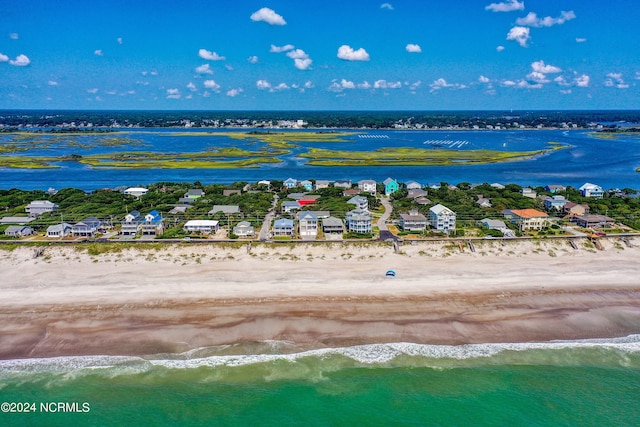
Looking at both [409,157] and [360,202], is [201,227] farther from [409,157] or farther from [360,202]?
[409,157]

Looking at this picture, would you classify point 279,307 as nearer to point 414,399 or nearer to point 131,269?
point 414,399

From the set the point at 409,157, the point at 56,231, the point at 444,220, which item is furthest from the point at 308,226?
the point at 409,157

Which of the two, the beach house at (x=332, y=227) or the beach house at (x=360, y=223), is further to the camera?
the beach house at (x=332, y=227)

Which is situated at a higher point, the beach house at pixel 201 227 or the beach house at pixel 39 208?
the beach house at pixel 39 208

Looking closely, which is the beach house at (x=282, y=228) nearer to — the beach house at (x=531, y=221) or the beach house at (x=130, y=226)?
the beach house at (x=130, y=226)

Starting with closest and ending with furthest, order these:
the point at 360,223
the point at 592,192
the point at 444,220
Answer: the point at 360,223 < the point at 444,220 < the point at 592,192

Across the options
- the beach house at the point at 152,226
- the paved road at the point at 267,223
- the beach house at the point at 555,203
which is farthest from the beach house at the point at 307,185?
the beach house at the point at 555,203
